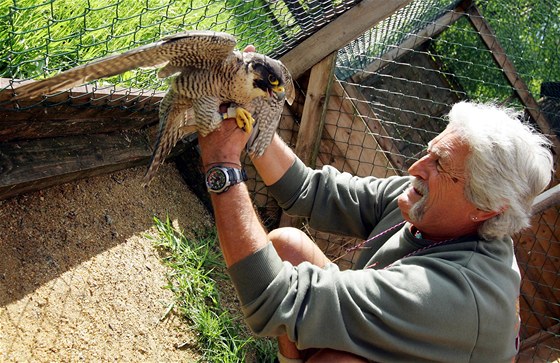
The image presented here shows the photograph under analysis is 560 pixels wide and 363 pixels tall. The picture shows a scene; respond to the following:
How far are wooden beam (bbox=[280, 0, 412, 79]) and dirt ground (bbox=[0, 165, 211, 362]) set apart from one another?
111cm

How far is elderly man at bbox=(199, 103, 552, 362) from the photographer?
6.78ft

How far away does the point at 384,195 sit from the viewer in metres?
2.80

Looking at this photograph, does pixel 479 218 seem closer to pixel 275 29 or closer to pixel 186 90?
pixel 186 90

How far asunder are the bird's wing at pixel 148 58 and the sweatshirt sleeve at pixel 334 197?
26.2 inches

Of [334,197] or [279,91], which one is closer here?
[279,91]

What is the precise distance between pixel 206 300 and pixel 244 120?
1324mm

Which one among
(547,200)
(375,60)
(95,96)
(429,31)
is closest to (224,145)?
(95,96)

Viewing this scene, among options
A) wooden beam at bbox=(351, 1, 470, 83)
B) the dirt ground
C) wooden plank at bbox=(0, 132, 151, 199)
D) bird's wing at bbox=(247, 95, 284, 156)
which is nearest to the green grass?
the dirt ground

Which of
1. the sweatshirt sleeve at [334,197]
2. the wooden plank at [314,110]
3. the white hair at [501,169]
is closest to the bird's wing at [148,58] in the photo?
the sweatshirt sleeve at [334,197]

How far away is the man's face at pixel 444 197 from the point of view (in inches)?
91.3

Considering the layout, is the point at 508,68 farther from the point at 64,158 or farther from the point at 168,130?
the point at 64,158

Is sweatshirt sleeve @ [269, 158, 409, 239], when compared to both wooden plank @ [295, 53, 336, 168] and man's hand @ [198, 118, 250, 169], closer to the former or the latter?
man's hand @ [198, 118, 250, 169]

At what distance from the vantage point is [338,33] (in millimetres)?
3592

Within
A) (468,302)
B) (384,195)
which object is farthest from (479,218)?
(384,195)
